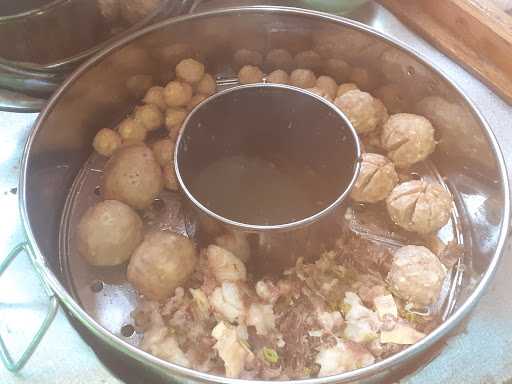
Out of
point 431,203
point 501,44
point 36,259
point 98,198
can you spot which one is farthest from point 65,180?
point 501,44

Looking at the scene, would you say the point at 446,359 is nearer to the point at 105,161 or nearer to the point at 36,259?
the point at 36,259

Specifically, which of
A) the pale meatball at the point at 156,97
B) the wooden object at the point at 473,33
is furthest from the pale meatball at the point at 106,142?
the wooden object at the point at 473,33

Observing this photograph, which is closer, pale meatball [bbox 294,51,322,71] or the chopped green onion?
the chopped green onion

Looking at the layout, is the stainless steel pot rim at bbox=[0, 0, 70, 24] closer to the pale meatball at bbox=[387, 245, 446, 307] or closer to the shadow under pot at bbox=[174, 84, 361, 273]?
the shadow under pot at bbox=[174, 84, 361, 273]

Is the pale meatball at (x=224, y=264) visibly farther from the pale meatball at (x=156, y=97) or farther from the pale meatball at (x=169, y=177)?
the pale meatball at (x=156, y=97)

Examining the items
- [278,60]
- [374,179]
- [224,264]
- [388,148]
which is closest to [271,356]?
[224,264]

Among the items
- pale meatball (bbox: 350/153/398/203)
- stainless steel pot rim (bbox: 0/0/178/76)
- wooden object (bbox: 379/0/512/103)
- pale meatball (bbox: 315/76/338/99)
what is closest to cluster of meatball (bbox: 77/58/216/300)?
stainless steel pot rim (bbox: 0/0/178/76)

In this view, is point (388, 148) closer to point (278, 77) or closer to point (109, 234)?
point (278, 77)
